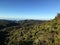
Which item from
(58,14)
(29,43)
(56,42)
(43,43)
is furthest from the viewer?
(58,14)

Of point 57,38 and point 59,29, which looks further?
point 59,29

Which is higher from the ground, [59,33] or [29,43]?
[59,33]

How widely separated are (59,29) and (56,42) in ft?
18.3

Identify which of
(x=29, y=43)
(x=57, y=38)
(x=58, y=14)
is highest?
(x=58, y=14)

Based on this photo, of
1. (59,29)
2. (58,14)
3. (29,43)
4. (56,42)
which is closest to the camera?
(56,42)

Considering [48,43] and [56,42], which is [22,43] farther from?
[56,42]

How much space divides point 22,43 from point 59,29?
33.5ft

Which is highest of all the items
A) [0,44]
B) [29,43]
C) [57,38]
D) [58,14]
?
[58,14]

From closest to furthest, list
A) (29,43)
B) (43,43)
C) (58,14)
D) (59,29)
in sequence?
(43,43) < (59,29) < (29,43) < (58,14)

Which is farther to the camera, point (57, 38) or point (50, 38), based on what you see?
point (50, 38)

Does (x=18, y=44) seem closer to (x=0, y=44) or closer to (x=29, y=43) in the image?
(x=29, y=43)

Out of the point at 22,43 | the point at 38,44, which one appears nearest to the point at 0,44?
the point at 22,43

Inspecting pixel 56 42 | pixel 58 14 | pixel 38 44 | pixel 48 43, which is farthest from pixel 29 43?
pixel 58 14

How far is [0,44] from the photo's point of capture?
152 ft
